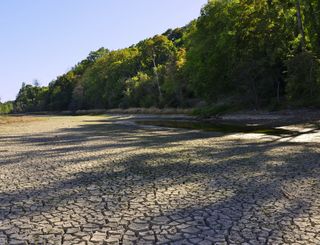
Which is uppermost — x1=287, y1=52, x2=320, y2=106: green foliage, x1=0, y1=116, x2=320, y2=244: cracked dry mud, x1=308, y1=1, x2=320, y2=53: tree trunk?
x1=308, y1=1, x2=320, y2=53: tree trunk

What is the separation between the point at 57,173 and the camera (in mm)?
13523

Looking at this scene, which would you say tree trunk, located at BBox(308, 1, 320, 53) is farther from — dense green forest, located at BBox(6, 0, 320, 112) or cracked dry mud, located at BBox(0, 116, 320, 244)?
cracked dry mud, located at BBox(0, 116, 320, 244)

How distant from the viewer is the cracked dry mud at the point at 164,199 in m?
7.01

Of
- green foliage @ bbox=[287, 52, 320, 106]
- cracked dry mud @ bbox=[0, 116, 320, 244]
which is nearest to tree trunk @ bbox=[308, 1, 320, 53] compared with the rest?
green foliage @ bbox=[287, 52, 320, 106]

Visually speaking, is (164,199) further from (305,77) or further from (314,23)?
(314,23)

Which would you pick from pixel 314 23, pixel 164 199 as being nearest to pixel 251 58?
pixel 314 23

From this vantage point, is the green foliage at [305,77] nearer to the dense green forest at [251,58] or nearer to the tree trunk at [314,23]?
the dense green forest at [251,58]

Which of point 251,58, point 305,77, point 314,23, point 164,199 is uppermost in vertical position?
point 314,23

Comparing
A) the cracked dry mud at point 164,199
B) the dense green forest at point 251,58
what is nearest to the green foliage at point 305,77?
the dense green forest at point 251,58

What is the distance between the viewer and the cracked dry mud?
7.01 m

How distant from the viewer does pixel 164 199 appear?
9.42 metres

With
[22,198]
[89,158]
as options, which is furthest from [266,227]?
[89,158]

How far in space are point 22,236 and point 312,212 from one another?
21.5ft

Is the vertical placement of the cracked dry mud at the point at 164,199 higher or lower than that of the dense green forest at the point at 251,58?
lower
